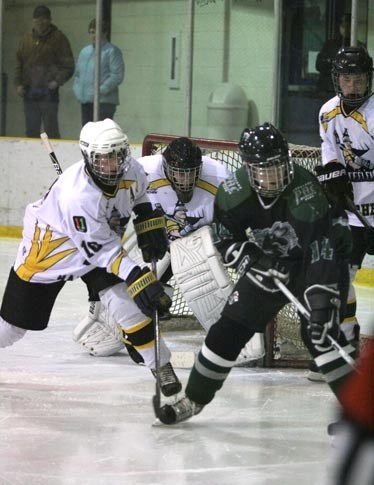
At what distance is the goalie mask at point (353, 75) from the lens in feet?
13.7

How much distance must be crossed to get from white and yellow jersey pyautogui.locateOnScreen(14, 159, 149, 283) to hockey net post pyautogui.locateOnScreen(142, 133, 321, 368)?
95cm

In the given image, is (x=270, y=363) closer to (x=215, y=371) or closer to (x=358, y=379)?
(x=215, y=371)

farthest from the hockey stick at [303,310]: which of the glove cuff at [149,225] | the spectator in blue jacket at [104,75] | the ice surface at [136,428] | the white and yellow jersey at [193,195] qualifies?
the spectator in blue jacket at [104,75]

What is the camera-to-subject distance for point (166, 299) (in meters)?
3.62

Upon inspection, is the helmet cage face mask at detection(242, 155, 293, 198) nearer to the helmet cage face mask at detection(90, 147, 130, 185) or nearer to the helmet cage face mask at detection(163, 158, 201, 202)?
the helmet cage face mask at detection(90, 147, 130, 185)

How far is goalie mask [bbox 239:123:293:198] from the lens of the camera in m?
3.28

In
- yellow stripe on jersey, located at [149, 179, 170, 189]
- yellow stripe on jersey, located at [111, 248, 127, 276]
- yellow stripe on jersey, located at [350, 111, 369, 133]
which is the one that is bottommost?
yellow stripe on jersey, located at [111, 248, 127, 276]

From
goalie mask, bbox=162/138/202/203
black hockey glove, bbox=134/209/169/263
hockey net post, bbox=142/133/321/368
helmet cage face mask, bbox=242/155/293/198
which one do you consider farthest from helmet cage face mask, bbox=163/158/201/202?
helmet cage face mask, bbox=242/155/293/198

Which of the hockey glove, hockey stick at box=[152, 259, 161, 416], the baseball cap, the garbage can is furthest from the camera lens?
the baseball cap

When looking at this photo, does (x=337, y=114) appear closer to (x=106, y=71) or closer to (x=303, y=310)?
(x=303, y=310)

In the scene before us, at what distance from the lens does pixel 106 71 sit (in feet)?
25.7

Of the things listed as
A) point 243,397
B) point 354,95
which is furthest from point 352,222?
point 243,397

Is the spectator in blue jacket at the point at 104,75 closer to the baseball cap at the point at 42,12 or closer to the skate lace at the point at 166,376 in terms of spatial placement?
the baseball cap at the point at 42,12

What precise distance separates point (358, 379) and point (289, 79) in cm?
538
